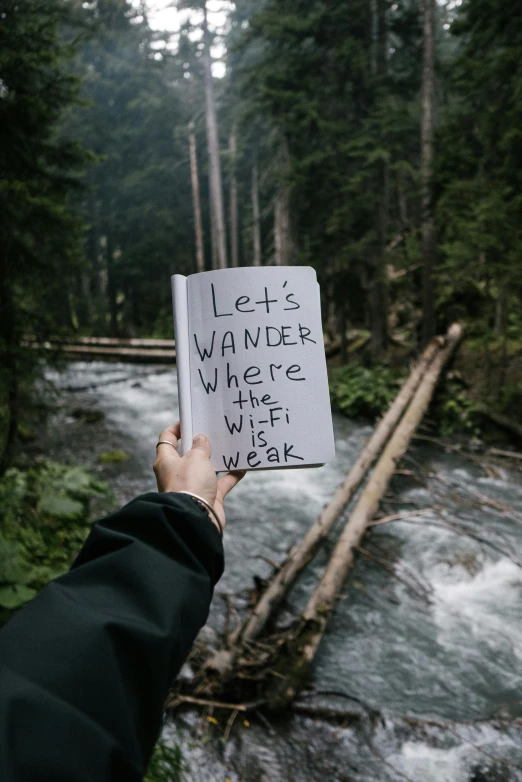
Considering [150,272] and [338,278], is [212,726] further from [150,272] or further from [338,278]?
[150,272]

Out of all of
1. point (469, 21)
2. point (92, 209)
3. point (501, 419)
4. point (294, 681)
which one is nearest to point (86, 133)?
point (92, 209)

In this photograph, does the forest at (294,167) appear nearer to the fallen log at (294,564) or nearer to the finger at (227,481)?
the fallen log at (294,564)

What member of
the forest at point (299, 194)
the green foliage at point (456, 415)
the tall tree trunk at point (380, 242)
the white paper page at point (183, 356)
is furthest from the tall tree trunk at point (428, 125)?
the white paper page at point (183, 356)

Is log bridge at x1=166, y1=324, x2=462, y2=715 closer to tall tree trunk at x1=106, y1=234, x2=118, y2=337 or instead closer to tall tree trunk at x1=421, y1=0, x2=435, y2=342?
tall tree trunk at x1=421, y1=0, x2=435, y2=342

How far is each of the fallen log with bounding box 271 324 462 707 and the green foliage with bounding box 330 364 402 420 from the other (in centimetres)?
352

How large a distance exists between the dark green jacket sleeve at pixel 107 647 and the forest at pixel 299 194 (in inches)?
88.4

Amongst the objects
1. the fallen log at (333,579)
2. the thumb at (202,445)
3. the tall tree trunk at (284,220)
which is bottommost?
the fallen log at (333,579)

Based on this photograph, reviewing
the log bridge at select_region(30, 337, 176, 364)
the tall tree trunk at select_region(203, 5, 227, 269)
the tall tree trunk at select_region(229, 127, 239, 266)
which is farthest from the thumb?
the tall tree trunk at select_region(229, 127, 239, 266)

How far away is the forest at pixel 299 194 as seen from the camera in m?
6.11

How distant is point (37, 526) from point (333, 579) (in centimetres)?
276

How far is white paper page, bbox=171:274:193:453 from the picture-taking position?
158 centimetres

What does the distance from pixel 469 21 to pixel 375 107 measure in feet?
15.5

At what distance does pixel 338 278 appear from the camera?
13180mm

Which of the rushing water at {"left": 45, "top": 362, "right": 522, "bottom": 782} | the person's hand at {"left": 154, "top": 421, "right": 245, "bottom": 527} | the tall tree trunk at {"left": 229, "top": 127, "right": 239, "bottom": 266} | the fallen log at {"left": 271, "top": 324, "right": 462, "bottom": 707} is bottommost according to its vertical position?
the rushing water at {"left": 45, "top": 362, "right": 522, "bottom": 782}
